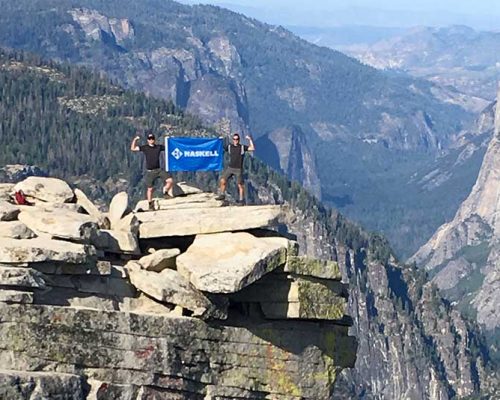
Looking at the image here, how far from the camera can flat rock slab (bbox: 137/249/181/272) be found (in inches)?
1875

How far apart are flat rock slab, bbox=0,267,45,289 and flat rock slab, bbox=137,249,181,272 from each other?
4.82 metres

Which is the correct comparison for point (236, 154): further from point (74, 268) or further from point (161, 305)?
point (74, 268)

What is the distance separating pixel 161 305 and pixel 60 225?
4.17m

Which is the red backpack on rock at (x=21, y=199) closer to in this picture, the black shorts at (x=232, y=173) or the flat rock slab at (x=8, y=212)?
the flat rock slab at (x=8, y=212)

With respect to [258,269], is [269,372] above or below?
below

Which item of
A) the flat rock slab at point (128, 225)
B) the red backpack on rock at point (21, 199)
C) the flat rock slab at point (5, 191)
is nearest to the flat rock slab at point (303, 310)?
the flat rock slab at point (128, 225)

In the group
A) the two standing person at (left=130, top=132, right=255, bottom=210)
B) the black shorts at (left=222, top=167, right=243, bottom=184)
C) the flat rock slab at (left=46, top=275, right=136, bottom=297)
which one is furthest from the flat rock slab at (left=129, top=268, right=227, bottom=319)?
the black shorts at (left=222, top=167, right=243, bottom=184)

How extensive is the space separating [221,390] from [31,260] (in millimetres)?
7665

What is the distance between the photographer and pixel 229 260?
4650 centimetres

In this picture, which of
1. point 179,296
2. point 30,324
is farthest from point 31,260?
point 179,296

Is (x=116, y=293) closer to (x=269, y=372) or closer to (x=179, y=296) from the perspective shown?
(x=179, y=296)

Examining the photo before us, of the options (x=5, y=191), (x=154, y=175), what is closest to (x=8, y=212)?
(x=5, y=191)

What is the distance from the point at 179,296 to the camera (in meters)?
46.2

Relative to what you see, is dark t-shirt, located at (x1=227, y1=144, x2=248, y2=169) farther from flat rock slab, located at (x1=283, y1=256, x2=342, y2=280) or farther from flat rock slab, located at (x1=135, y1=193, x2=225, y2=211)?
flat rock slab, located at (x1=283, y1=256, x2=342, y2=280)
